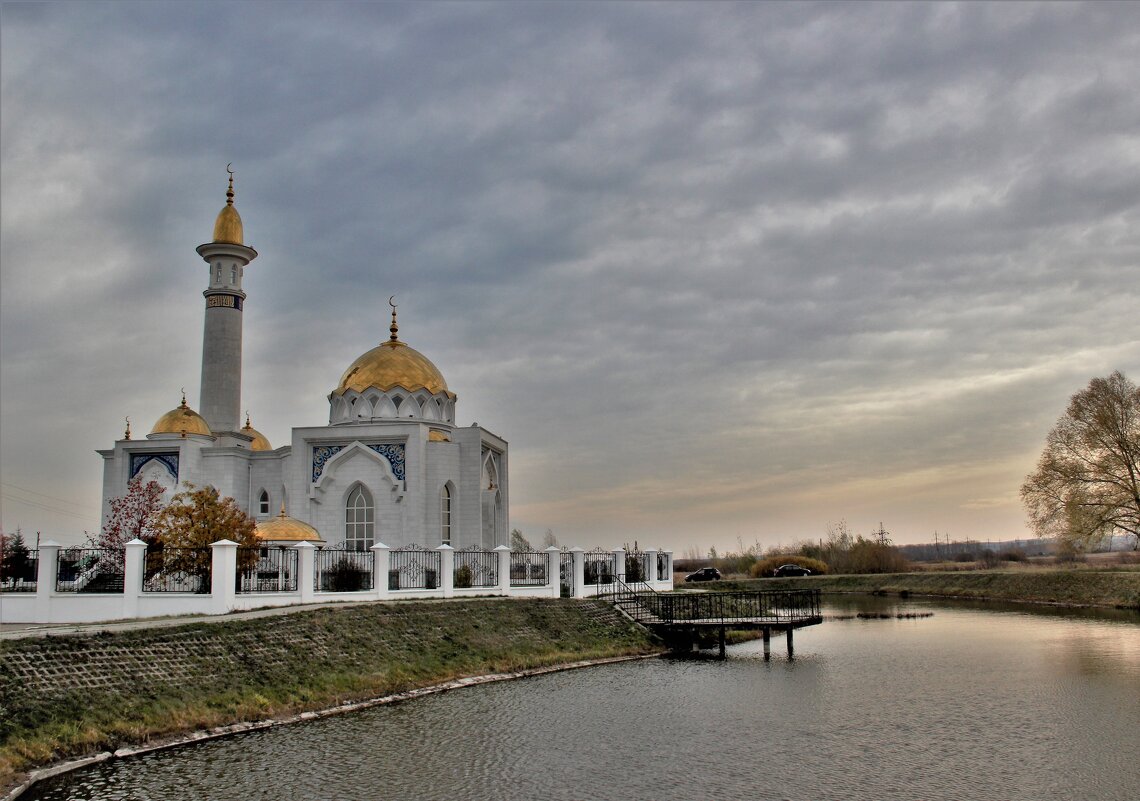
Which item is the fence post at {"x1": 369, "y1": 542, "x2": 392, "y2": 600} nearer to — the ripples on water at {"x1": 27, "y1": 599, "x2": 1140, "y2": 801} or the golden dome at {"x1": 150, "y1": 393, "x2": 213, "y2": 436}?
the ripples on water at {"x1": 27, "y1": 599, "x2": 1140, "y2": 801}

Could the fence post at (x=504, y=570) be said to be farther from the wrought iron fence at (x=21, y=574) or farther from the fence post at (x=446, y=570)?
the wrought iron fence at (x=21, y=574)

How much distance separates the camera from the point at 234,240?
3422cm

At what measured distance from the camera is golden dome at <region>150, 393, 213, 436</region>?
3176cm

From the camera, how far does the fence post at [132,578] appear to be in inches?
714

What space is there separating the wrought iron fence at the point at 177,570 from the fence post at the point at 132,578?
0.99m

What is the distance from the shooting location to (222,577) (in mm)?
18188

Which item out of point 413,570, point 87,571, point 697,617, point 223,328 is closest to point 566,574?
point 697,617

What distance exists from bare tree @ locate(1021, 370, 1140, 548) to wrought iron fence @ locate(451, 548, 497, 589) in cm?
2435

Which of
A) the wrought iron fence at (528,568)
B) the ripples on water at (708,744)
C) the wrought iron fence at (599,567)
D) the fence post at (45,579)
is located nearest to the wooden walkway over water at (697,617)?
the wrought iron fence at (599,567)

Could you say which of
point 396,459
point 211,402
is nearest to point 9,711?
point 396,459

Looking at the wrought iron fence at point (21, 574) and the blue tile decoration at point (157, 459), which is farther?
the blue tile decoration at point (157, 459)

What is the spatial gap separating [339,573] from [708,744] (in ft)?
38.3

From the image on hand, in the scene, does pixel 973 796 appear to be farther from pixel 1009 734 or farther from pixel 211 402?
pixel 211 402

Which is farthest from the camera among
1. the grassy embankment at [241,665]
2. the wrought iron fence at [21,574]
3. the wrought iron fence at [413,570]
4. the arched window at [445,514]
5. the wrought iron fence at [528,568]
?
the arched window at [445,514]
